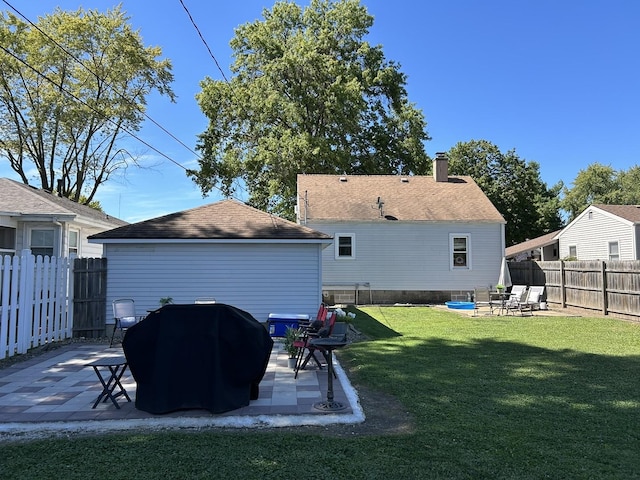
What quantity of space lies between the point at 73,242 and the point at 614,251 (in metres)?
22.6

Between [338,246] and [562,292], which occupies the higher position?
[338,246]

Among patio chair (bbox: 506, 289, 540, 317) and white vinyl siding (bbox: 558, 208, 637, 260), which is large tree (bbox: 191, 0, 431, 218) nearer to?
white vinyl siding (bbox: 558, 208, 637, 260)

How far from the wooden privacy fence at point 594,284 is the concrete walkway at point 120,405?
10.4 metres

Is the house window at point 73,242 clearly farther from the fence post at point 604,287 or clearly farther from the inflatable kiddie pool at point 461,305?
the fence post at point 604,287

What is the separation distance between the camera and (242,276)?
10.9 meters

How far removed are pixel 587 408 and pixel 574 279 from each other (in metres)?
12.1

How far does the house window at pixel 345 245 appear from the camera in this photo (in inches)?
757

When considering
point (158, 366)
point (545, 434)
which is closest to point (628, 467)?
point (545, 434)

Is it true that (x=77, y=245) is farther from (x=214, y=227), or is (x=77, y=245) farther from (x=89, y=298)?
(x=214, y=227)

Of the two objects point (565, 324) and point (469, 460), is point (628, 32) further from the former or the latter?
point (469, 460)

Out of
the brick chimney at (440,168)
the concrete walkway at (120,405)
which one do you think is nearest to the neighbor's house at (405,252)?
the brick chimney at (440,168)

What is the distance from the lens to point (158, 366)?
16.2 feet

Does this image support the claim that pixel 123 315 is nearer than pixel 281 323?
Yes

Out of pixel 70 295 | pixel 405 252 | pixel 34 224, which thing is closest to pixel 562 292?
pixel 405 252
